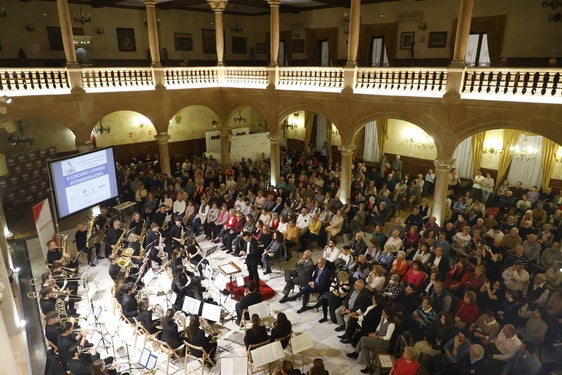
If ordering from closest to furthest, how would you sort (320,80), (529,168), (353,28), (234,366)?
(234,366)
(353,28)
(320,80)
(529,168)

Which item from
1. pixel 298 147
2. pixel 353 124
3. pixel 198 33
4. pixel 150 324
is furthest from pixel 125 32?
pixel 150 324

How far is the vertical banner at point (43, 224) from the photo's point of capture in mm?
9438

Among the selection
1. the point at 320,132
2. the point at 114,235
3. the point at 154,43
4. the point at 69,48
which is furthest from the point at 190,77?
the point at 320,132

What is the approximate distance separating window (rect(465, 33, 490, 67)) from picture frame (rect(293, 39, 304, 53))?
7840mm

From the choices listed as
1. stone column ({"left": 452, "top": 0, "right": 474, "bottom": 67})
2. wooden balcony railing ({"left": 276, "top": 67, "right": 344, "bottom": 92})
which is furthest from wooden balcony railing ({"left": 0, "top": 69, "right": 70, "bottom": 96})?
stone column ({"left": 452, "top": 0, "right": 474, "bottom": 67})

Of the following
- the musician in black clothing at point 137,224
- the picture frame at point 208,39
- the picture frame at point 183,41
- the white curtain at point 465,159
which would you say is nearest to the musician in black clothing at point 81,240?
the musician in black clothing at point 137,224

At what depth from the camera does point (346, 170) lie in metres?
13.2

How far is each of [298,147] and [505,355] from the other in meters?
16.2

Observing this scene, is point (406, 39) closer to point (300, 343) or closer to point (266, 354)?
point (300, 343)

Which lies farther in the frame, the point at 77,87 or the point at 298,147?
the point at 298,147

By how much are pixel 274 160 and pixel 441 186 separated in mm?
6191

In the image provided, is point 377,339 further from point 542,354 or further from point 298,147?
point 298,147

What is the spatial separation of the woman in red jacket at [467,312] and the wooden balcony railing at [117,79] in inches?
476

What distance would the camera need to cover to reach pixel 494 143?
14.7 metres
